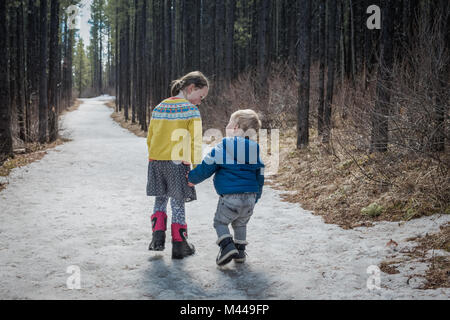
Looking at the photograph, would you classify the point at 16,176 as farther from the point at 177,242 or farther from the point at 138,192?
the point at 177,242

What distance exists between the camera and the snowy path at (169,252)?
3236 millimetres

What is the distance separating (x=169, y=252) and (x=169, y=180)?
0.82 meters

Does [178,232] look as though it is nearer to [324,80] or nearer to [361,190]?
[361,190]

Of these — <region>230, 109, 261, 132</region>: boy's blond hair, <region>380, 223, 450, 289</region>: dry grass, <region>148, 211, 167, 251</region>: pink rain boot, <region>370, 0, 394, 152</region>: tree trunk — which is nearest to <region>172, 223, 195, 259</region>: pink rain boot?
<region>148, 211, 167, 251</region>: pink rain boot

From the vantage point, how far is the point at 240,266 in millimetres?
3861

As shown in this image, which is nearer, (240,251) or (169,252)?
(240,251)

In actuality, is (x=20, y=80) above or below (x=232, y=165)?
above

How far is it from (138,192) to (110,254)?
346cm

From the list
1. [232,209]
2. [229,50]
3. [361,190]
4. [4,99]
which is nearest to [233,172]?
[232,209]

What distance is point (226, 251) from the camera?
369cm

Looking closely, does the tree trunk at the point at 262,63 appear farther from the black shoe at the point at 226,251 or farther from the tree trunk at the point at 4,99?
the black shoe at the point at 226,251

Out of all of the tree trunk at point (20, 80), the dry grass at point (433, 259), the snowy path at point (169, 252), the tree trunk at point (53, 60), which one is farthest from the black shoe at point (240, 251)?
the tree trunk at point (53, 60)

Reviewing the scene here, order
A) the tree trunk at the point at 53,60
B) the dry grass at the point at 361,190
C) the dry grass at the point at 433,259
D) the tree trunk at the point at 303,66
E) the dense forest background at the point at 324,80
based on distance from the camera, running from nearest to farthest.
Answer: the dry grass at the point at 433,259
the dry grass at the point at 361,190
the dense forest background at the point at 324,80
the tree trunk at the point at 303,66
the tree trunk at the point at 53,60

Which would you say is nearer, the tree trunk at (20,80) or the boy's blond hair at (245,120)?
the boy's blond hair at (245,120)
